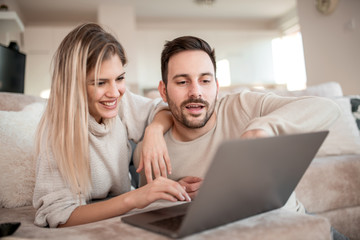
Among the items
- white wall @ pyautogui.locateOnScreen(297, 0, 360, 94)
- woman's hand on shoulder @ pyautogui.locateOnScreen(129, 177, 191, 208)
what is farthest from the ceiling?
woman's hand on shoulder @ pyautogui.locateOnScreen(129, 177, 191, 208)

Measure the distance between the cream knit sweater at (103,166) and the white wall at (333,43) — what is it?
3.31 metres

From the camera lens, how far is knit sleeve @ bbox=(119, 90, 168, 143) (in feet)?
4.38

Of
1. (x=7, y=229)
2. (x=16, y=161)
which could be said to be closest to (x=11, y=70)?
(x=16, y=161)

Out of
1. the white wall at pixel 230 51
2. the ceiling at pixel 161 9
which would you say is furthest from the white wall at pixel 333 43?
the white wall at pixel 230 51

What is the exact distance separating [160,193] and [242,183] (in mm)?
281

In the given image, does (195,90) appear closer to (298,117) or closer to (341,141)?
(298,117)

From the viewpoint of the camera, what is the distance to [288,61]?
21.1 feet

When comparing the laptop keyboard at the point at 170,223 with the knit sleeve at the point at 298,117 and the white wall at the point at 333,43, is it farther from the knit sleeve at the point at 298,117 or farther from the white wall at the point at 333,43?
the white wall at the point at 333,43

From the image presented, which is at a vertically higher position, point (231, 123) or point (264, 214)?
point (231, 123)

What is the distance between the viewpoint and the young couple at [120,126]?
0.88 meters

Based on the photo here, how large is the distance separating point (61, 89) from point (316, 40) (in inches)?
171

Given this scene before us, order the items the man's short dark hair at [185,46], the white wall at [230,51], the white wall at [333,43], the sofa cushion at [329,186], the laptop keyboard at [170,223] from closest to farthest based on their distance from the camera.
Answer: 1. the laptop keyboard at [170,223]
2. the man's short dark hair at [185,46]
3. the sofa cushion at [329,186]
4. the white wall at [333,43]
5. the white wall at [230,51]

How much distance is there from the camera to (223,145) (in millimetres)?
455

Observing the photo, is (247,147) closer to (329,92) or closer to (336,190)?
(336,190)
